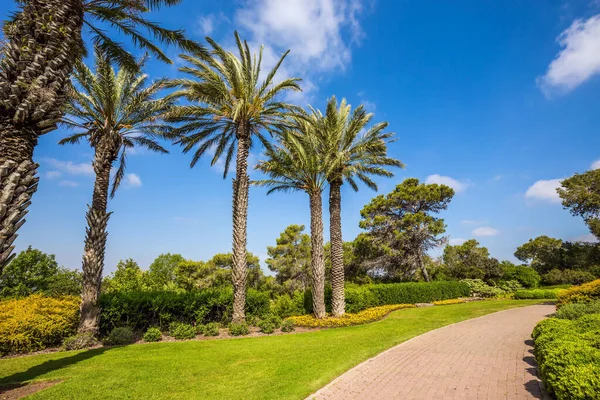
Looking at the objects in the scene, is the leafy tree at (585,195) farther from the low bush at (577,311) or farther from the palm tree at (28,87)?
the palm tree at (28,87)

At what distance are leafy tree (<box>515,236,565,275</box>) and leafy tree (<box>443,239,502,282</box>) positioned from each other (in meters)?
11.5

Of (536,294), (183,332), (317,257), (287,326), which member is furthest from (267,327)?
(536,294)

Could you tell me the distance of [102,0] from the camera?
738 cm

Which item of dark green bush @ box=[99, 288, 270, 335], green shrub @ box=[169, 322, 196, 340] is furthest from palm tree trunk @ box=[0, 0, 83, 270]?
dark green bush @ box=[99, 288, 270, 335]

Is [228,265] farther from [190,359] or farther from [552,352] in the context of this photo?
[552,352]

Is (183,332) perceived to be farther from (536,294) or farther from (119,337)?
(536,294)

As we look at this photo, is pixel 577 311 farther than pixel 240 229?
No

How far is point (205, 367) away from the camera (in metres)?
7.58

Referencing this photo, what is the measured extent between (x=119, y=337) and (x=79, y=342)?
3.95 feet

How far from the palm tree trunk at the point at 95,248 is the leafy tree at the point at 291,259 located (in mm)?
22553

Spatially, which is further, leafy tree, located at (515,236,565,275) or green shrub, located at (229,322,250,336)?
leafy tree, located at (515,236,565,275)

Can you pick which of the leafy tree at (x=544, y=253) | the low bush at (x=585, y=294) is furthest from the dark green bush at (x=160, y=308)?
the leafy tree at (x=544, y=253)

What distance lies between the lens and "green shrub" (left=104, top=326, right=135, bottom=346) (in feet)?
35.8

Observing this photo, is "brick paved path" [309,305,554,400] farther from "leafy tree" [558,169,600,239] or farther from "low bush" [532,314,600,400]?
"leafy tree" [558,169,600,239]
